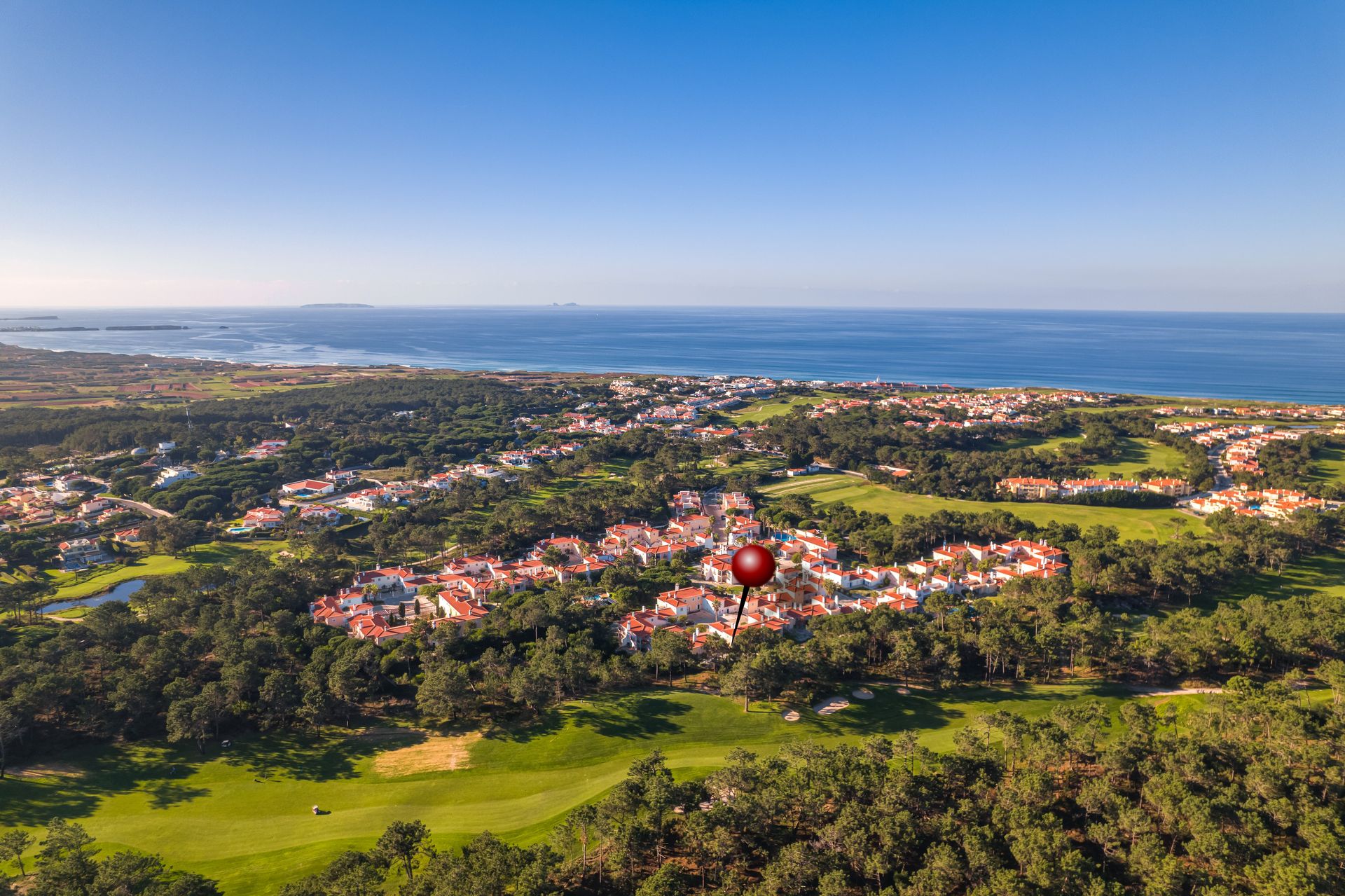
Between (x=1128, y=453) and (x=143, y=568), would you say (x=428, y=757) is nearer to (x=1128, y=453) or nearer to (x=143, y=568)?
(x=143, y=568)

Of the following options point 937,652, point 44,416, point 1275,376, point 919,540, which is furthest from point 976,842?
point 1275,376

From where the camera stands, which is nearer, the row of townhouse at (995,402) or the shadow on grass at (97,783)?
the shadow on grass at (97,783)

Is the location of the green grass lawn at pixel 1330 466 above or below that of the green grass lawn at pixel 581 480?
above

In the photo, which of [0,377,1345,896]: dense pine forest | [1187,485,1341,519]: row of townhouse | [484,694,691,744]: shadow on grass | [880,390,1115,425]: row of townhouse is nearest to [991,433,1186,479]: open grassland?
[880,390,1115,425]: row of townhouse

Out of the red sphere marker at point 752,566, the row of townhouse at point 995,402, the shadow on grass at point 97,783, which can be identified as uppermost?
the red sphere marker at point 752,566

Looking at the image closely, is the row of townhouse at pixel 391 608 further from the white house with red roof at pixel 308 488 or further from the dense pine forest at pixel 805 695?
the white house with red roof at pixel 308 488

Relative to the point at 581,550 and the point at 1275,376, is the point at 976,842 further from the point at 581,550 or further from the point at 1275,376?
the point at 1275,376

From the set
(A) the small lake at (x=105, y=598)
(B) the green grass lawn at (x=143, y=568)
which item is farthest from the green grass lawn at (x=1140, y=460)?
(A) the small lake at (x=105, y=598)
